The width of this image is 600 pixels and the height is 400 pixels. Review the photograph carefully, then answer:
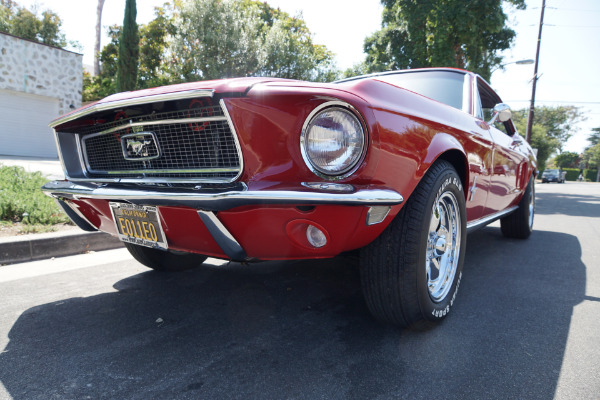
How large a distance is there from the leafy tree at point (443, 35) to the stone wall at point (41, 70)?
11250mm

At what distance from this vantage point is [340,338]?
186 centimetres

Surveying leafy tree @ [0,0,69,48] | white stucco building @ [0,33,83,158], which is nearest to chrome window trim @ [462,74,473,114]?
white stucco building @ [0,33,83,158]

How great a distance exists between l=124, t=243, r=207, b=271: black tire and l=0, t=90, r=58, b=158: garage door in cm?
1387

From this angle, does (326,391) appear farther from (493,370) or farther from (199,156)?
(199,156)

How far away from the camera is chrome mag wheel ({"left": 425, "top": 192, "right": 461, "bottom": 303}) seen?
6.96ft

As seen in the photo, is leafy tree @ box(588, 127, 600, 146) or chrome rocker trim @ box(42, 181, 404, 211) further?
leafy tree @ box(588, 127, 600, 146)

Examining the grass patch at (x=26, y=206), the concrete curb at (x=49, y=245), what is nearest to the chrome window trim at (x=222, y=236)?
the concrete curb at (x=49, y=245)

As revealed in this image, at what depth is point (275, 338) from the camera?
6.06ft

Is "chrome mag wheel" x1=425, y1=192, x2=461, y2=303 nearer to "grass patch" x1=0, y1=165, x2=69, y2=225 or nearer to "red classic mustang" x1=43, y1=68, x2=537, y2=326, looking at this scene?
"red classic mustang" x1=43, y1=68, x2=537, y2=326

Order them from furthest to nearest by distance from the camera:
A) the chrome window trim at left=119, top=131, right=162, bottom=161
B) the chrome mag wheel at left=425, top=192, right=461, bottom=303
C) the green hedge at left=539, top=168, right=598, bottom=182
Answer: the green hedge at left=539, top=168, right=598, bottom=182, the chrome mag wheel at left=425, top=192, right=461, bottom=303, the chrome window trim at left=119, top=131, right=162, bottom=161

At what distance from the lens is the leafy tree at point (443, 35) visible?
36.4 feet

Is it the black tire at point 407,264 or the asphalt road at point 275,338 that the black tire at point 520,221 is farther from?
the black tire at point 407,264

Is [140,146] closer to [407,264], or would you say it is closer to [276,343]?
[276,343]

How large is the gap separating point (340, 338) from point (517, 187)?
2.82m
